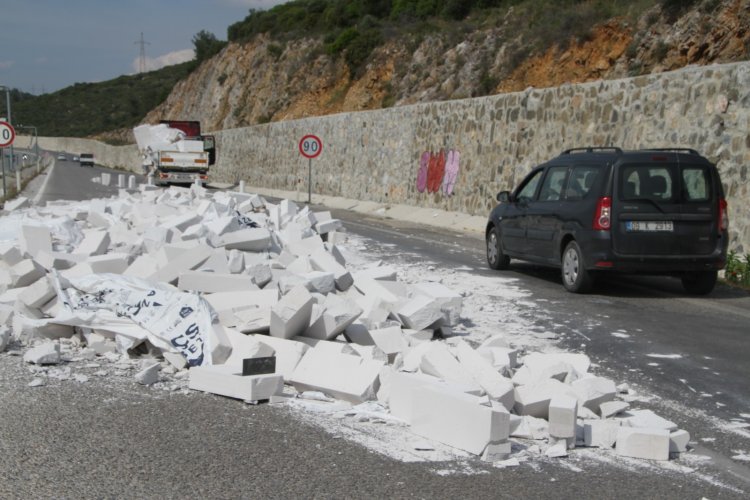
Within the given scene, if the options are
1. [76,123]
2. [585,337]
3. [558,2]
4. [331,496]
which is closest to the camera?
[331,496]

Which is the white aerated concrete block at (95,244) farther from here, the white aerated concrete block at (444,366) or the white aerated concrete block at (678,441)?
the white aerated concrete block at (678,441)

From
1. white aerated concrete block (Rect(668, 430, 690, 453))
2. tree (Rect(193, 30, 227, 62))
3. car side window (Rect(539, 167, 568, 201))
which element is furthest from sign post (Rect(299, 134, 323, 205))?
tree (Rect(193, 30, 227, 62))

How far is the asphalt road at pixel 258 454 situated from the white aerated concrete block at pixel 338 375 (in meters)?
0.42

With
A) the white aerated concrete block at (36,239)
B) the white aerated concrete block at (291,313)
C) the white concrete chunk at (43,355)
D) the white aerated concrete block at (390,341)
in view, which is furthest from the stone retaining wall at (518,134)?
the white concrete chunk at (43,355)

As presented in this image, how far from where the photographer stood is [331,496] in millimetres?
4031

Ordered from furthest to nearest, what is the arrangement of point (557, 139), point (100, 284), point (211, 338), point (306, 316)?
point (557, 139) < point (100, 284) < point (306, 316) < point (211, 338)

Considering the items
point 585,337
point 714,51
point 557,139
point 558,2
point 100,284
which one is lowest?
point 585,337

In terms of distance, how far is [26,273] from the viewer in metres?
A: 8.12

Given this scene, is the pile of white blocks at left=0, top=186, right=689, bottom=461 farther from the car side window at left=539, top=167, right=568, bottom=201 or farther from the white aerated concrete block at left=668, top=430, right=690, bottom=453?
the car side window at left=539, top=167, right=568, bottom=201

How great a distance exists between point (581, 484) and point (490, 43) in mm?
31621

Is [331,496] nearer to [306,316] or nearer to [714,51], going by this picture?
[306,316]

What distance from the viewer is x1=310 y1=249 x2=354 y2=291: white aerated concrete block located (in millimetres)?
8453

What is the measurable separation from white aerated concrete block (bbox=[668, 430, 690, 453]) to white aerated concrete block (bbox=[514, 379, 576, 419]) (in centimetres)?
66

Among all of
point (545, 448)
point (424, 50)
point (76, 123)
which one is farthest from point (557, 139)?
point (76, 123)
